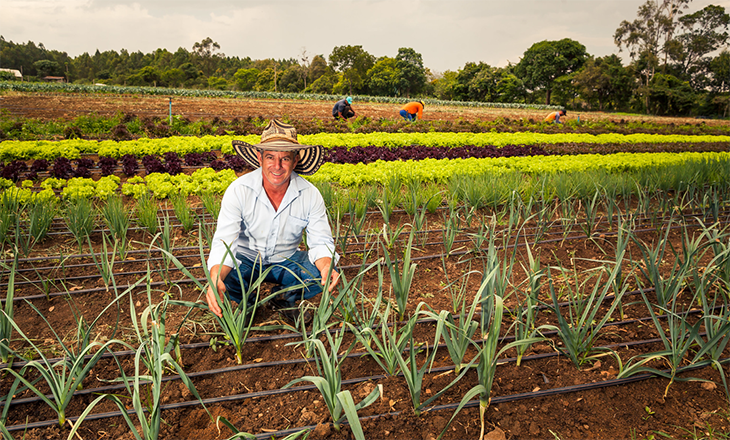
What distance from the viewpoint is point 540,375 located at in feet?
6.84

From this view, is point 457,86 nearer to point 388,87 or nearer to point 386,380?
point 388,87

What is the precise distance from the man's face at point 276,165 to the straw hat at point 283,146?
0.20 feet

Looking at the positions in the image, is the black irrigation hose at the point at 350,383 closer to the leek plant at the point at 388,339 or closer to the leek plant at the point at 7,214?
the leek plant at the point at 388,339

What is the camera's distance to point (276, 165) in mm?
2396

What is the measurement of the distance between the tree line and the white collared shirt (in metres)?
48.2

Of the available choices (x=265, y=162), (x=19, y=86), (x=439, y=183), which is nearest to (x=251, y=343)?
(x=265, y=162)

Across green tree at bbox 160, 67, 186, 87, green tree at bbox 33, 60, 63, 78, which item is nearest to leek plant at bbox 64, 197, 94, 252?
green tree at bbox 160, 67, 186, 87

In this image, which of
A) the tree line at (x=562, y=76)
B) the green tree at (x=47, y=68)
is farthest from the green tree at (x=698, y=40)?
the green tree at (x=47, y=68)

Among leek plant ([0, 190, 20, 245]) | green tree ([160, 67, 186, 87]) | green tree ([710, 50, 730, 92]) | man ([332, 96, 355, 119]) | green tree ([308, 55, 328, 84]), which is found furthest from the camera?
green tree ([308, 55, 328, 84])

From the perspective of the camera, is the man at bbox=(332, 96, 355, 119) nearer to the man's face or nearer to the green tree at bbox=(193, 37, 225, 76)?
the man's face

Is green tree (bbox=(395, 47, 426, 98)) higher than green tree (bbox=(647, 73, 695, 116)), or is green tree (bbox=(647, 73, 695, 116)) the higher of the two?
green tree (bbox=(395, 47, 426, 98))

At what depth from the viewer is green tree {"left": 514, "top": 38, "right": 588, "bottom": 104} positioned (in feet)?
175

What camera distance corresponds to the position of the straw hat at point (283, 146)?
7.50ft

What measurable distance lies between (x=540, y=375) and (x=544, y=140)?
1071cm
